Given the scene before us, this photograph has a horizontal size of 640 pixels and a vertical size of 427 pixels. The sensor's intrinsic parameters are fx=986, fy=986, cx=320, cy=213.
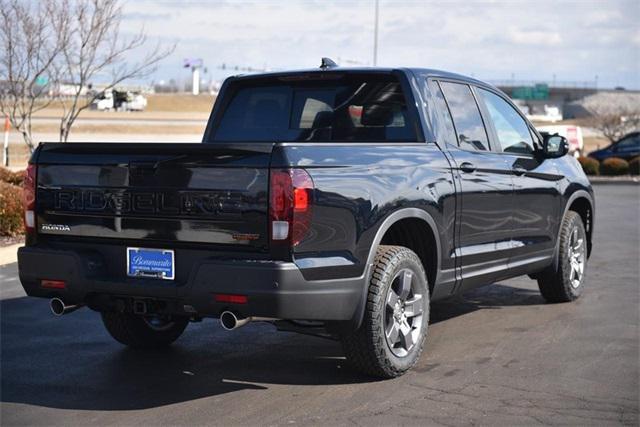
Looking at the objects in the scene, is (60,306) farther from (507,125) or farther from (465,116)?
(507,125)

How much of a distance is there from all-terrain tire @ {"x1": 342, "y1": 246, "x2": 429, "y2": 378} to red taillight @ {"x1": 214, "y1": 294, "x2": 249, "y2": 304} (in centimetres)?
89

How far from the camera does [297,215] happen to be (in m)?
5.49

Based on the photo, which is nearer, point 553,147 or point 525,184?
point 525,184

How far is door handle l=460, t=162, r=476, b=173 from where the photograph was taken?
7.13m

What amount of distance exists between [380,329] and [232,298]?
1.06m

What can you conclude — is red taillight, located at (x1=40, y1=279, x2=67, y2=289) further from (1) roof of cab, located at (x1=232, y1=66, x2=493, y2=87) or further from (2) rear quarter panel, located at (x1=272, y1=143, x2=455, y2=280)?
(1) roof of cab, located at (x1=232, y1=66, x2=493, y2=87)

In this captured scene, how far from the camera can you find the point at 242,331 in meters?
7.95

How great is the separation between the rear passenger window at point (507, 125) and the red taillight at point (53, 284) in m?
3.71

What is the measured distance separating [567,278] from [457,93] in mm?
2421

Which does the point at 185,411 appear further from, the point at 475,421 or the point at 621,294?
the point at 621,294

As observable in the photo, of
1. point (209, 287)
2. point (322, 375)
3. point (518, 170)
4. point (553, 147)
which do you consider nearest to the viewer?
point (209, 287)

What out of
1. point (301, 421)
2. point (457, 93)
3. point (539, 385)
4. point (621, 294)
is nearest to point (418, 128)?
point (457, 93)

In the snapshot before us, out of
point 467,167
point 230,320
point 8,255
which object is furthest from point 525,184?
point 8,255

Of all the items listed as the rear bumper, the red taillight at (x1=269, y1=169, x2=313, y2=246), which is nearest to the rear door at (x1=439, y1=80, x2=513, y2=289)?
the rear bumper
